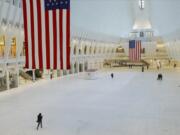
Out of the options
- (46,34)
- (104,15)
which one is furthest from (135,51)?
(46,34)

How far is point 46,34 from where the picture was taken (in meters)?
7.45

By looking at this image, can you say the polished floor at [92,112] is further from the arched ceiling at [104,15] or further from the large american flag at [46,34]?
the arched ceiling at [104,15]

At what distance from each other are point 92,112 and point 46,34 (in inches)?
284

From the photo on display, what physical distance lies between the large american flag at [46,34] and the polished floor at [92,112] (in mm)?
4097

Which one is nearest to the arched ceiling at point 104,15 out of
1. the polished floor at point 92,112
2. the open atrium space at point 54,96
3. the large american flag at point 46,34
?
the open atrium space at point 54,96

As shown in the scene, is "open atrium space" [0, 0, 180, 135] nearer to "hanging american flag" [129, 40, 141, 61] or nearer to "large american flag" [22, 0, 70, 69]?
"large american flag" [22, 0, 70, 69]

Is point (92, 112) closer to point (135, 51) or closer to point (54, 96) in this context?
point (54, 96)

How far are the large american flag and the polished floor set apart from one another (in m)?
4.10

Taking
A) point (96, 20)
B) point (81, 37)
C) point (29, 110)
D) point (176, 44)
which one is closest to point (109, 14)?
point (96, 20)

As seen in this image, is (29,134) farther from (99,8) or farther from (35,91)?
(99,8)

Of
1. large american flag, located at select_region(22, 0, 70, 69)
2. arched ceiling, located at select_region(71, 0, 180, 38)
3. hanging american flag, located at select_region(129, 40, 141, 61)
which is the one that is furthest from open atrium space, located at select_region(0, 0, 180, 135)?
arched ceiling, located at select_region(71, 0, 180, 38)

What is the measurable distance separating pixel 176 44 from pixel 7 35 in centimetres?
2353

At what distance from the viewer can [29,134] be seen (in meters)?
10.5

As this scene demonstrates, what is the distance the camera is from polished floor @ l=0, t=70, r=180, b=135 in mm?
11102
